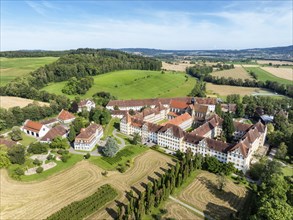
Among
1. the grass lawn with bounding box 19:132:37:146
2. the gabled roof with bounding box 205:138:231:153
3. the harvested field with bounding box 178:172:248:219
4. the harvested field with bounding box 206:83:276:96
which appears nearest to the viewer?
the harvested field with bounding box 178:172:248:219

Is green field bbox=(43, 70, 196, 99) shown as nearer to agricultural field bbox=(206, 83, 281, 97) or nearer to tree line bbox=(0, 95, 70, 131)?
agricultural field bbox=(206, 83, 281, 97)

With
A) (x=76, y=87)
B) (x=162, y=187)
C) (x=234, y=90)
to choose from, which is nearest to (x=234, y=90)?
(x=234, y=90)

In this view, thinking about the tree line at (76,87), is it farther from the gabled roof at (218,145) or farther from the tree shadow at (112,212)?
the tree shadow at (112,212)

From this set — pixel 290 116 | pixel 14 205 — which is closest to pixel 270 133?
pixel 290 116

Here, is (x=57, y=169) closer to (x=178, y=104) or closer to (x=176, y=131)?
(x=176, y=131)

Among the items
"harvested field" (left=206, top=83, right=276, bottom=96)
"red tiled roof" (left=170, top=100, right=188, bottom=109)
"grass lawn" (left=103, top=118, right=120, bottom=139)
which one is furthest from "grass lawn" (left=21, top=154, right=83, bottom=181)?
"harvested field" (left=206, top=83, right=276, bottom=96)

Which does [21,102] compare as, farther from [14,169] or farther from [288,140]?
[288,140]
